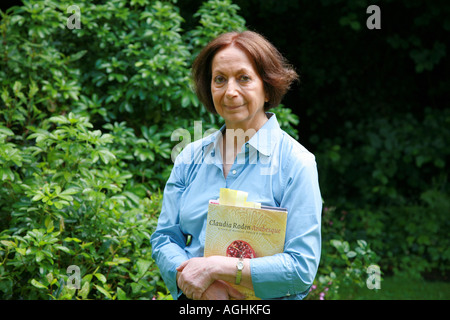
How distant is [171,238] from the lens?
6.38ft

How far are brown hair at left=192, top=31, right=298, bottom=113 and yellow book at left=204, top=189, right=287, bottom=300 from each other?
1.51 ft

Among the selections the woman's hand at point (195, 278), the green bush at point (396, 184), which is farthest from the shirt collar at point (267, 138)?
the green bush at point (396, 184)

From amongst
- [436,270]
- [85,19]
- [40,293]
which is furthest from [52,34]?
[436,270]

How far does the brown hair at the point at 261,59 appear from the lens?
1.87 m

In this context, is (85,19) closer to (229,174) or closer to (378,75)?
(229,174)

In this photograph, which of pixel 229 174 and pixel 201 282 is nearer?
pixel 201 282

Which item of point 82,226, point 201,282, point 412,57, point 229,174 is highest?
point 412,57

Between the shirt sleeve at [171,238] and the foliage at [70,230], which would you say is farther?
the foliage at [70,230]

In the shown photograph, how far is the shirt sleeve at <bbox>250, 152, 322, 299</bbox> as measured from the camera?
1.67 metres

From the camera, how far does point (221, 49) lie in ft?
6.29

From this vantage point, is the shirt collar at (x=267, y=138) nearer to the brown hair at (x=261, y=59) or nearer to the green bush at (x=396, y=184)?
the brown hair at (x=261, y=59)

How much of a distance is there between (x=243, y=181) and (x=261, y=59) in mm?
445

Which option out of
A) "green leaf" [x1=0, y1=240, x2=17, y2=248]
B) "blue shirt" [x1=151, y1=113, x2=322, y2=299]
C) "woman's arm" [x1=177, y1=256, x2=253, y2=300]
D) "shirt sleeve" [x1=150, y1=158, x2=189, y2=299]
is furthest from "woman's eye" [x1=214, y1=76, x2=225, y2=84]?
"green leaf" [x1=0, y1=240, x2=17, y2=248]

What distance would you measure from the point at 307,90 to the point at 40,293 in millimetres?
4139
